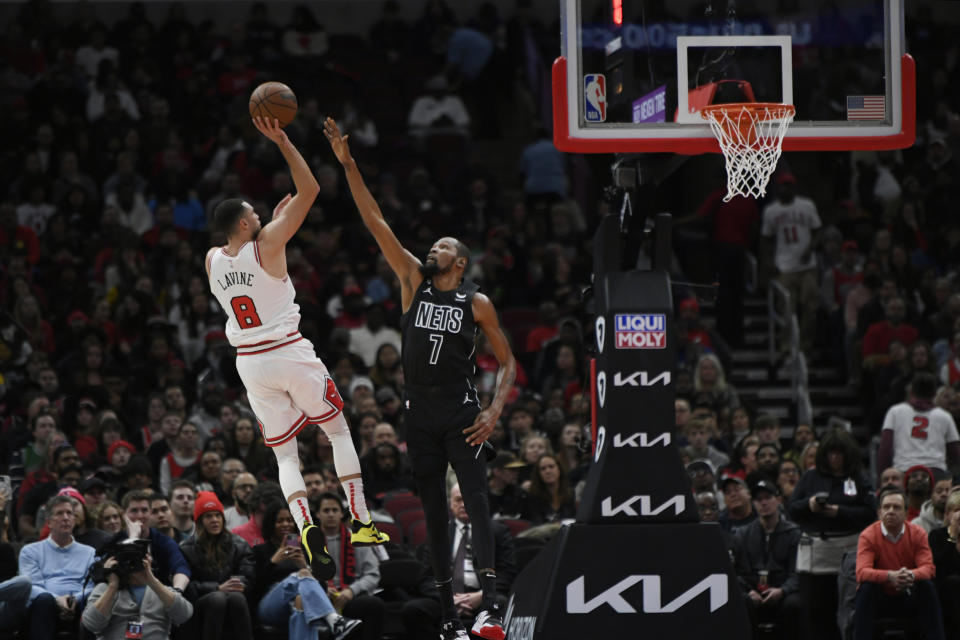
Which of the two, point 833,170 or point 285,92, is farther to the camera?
point 833,170

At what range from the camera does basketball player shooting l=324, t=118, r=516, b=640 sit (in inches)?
347

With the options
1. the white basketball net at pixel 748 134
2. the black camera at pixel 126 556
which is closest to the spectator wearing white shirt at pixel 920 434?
the white basketball net at pixel 748 134

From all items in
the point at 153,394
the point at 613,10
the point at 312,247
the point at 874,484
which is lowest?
the point at 874,484

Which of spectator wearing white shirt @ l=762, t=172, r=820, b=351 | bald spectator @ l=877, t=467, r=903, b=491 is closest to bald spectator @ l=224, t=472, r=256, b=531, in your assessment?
bald spectator @ l=877, t=467, r=903, b=491

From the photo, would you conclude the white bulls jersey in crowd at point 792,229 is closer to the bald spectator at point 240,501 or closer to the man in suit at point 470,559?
the man in suit at point 470,559

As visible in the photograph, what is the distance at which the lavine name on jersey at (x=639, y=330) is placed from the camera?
907 cm

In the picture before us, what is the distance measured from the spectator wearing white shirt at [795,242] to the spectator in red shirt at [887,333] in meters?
1.43

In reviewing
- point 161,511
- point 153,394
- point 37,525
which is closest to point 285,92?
point 161,511

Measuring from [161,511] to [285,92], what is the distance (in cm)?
462

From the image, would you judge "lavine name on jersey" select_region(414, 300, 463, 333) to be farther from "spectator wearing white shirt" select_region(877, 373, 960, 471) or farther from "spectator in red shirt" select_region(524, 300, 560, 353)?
"spectator in red shirt" select_region(524, 300, 560, 353)

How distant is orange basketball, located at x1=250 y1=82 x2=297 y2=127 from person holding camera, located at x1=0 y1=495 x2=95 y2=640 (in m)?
4.58

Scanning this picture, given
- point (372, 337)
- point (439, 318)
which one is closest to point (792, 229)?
point (372, 337)

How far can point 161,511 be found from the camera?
466 inches

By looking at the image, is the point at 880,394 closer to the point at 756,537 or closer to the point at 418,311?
the point at 756,537
